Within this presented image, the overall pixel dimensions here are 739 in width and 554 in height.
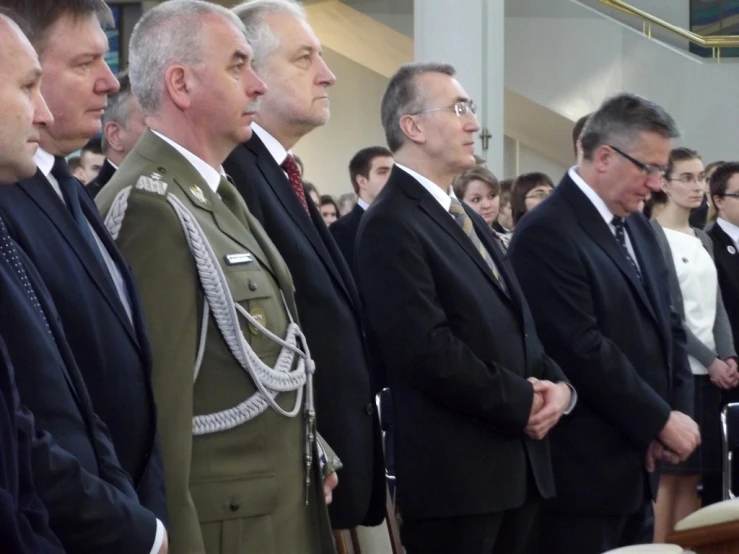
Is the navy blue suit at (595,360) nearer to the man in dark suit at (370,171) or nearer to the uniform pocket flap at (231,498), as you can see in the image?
the uniform pocket flap at (231,498)

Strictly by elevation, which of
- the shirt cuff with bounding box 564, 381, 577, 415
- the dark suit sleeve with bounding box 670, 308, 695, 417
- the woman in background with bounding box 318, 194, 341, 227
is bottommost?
the woman in background with bounding box 318, 194, 341, 227

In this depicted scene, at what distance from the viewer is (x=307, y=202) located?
2711 mm

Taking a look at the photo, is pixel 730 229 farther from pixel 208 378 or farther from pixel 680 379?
pixel 208 378

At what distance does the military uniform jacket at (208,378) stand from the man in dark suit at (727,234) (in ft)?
10.7

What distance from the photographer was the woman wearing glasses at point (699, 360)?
15.8ft

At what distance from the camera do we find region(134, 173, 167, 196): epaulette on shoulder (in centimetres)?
219

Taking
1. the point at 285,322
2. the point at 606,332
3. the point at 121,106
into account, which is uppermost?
the point at 121,106

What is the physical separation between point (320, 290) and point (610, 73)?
7.46 meters

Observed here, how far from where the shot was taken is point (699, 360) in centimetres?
483

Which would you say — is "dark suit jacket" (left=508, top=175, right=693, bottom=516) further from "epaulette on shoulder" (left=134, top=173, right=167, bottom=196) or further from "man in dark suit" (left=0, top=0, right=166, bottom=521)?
"man in dark suit" (left=0, top=0, right=166, bottom=521)

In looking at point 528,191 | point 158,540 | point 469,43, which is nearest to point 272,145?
point 158,540

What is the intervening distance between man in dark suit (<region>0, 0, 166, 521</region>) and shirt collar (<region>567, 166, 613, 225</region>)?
182 centimetres

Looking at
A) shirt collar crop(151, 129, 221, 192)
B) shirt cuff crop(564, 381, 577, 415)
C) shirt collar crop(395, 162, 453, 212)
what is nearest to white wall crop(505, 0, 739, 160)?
shirt collar crop(395, 162, 453, 212)

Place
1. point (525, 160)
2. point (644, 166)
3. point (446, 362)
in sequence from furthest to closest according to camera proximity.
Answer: point (525, 160) → point (644, 166) → point (446, 362)
